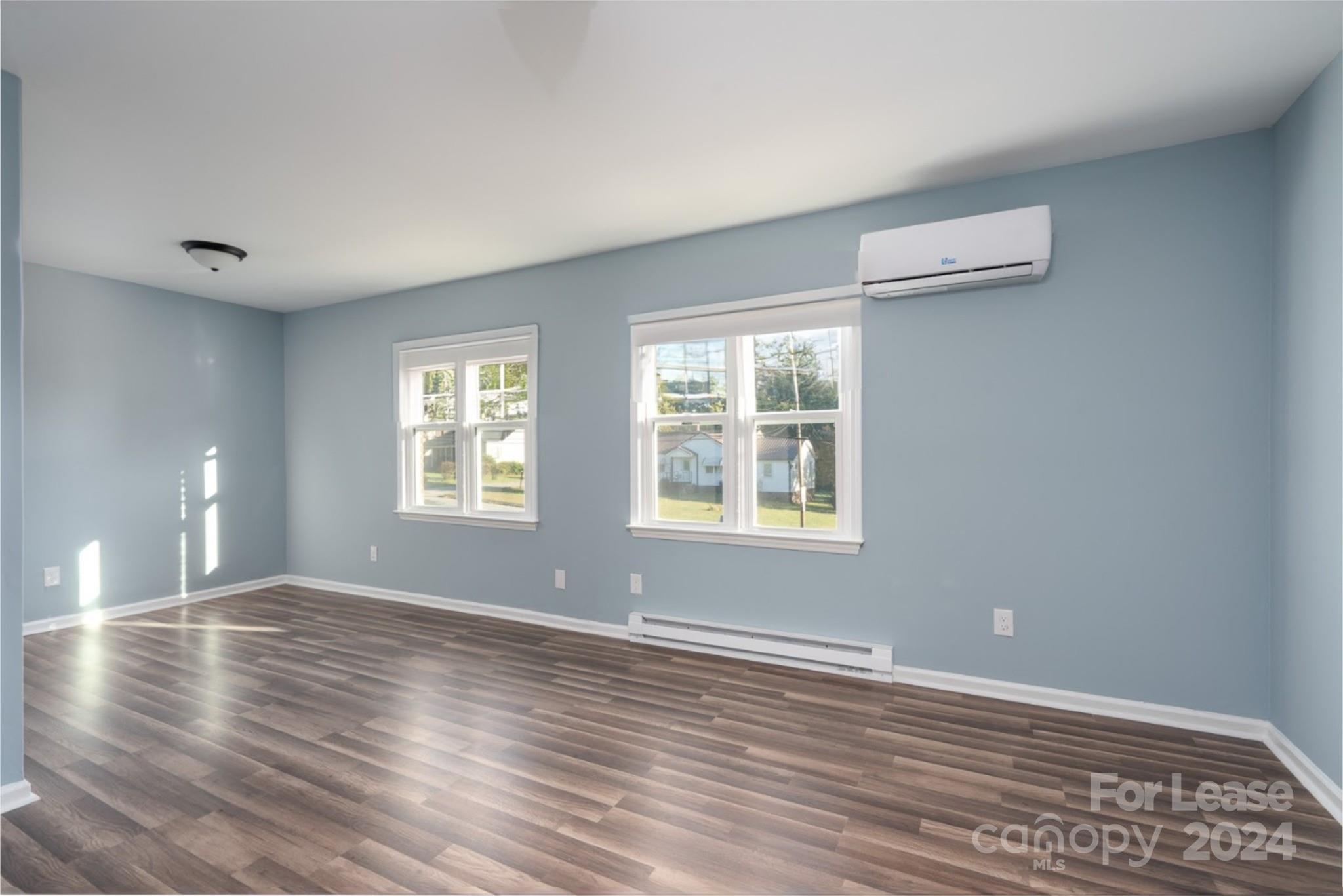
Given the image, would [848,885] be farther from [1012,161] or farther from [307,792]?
[1012,161]

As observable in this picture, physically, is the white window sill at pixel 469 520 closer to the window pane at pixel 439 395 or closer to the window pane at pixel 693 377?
the window pane at pixel 439 395

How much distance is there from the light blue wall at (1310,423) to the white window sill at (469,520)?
156 inches

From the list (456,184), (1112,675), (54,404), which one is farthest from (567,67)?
(54,404)

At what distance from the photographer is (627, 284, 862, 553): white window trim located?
347 cm

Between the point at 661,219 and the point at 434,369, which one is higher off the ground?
the point at 661,219

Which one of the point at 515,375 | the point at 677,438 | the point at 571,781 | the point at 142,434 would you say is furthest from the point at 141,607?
the point at 571,781

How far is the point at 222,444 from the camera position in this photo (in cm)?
548

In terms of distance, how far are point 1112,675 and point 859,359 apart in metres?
1.88

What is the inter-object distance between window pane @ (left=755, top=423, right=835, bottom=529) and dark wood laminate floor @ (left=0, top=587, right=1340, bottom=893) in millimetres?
862

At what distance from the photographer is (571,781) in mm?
2361

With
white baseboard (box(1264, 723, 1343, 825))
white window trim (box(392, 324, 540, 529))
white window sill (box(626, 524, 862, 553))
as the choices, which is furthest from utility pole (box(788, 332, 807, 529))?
white baseboard (box(1264, 723, 1343, 825))

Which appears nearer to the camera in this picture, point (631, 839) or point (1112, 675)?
point (631, 839)

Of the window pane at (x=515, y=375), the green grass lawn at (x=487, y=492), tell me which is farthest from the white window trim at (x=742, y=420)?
the green grass lawn at (x=487, y=492)

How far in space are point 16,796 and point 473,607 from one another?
108 inches
